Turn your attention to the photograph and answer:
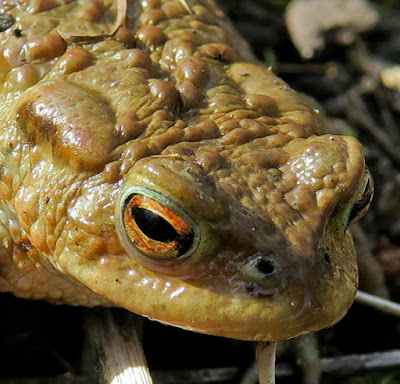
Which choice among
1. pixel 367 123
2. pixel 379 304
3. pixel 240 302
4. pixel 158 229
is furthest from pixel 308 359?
pixel 367 123

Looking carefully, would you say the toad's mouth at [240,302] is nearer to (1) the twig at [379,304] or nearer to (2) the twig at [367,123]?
(1) the twig at [379,304]

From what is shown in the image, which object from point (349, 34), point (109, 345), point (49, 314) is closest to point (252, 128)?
point (109, 345)

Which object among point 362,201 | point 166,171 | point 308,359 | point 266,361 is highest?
point 166,171

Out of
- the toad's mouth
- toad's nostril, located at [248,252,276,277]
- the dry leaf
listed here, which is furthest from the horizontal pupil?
the dry leaf

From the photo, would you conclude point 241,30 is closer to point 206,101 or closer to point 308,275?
point 206,101

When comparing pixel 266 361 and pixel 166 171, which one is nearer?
pixel 166 171

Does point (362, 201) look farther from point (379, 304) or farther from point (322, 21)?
point (322, 21)
